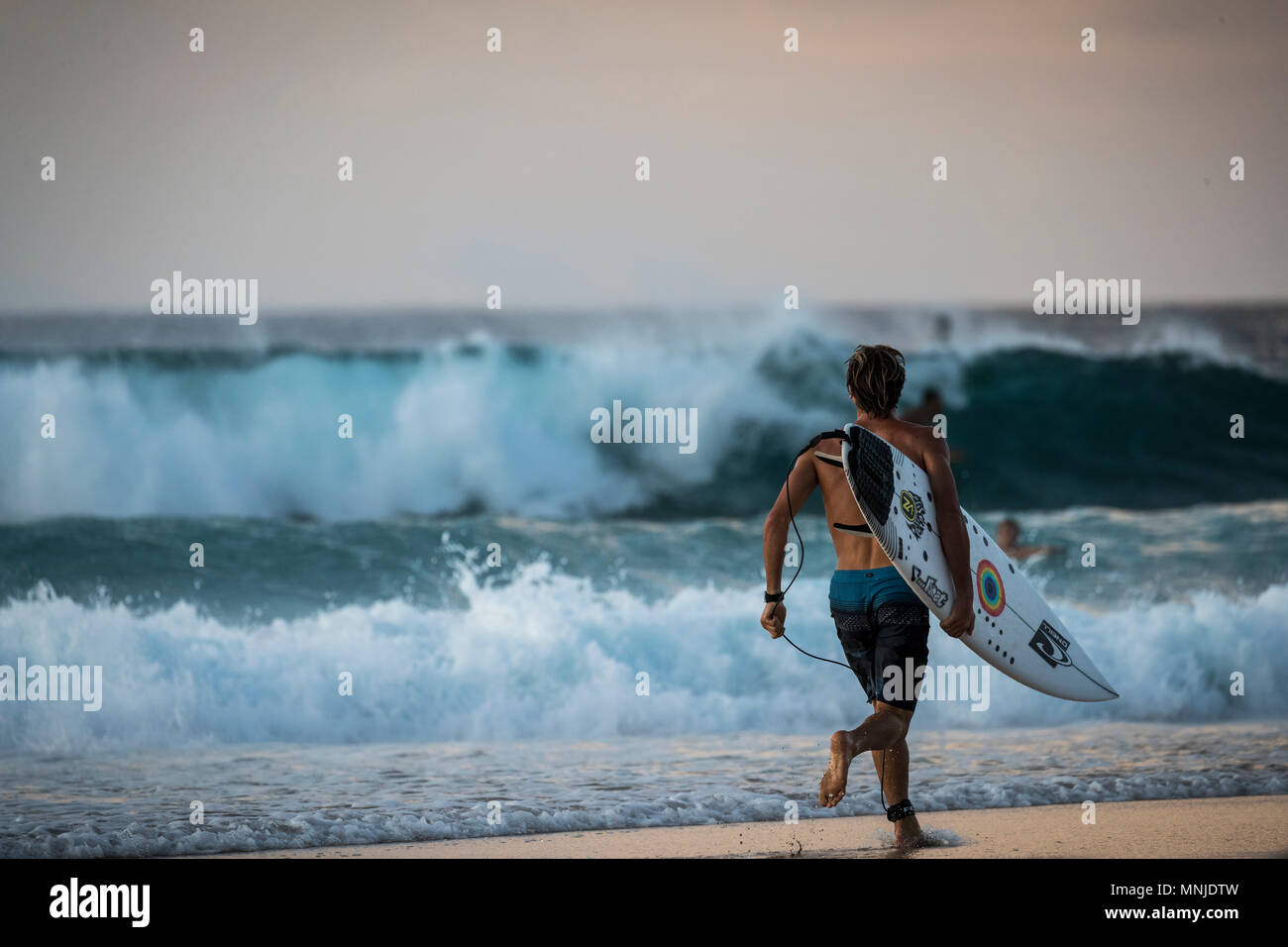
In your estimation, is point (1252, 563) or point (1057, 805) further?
point (1252, 563)

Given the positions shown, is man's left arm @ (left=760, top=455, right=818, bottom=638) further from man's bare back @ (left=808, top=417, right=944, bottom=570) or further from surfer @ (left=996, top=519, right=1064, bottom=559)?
surfer @ (left=996, top=519, right=1064, bottom=559)

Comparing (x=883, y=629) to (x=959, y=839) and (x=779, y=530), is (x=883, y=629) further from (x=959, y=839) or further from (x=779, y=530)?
(x=959, y=839)

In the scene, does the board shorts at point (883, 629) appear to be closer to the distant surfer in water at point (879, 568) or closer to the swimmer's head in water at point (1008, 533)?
the distant surfer in water at point (879, 568)

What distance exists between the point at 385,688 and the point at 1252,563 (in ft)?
15.5

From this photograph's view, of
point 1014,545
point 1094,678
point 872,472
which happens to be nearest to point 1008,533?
point 1014,545

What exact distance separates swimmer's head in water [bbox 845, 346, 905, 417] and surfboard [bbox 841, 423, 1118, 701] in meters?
0.09

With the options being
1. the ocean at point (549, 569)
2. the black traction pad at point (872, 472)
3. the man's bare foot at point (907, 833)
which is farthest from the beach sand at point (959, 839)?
the black traction pad at point (872, 472)

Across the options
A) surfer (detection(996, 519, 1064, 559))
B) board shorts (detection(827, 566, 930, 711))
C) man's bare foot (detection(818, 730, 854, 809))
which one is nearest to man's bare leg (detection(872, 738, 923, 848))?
→ board shorts (detection(827, 566, 930, 711))

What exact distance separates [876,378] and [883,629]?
554 mm

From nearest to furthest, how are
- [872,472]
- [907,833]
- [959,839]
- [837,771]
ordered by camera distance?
[837,771] → [872,472] → [907,833] → [959,839]

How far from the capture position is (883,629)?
288cm

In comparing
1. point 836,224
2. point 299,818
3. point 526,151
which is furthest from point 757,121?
point 299,818

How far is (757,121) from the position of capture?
271 inches
